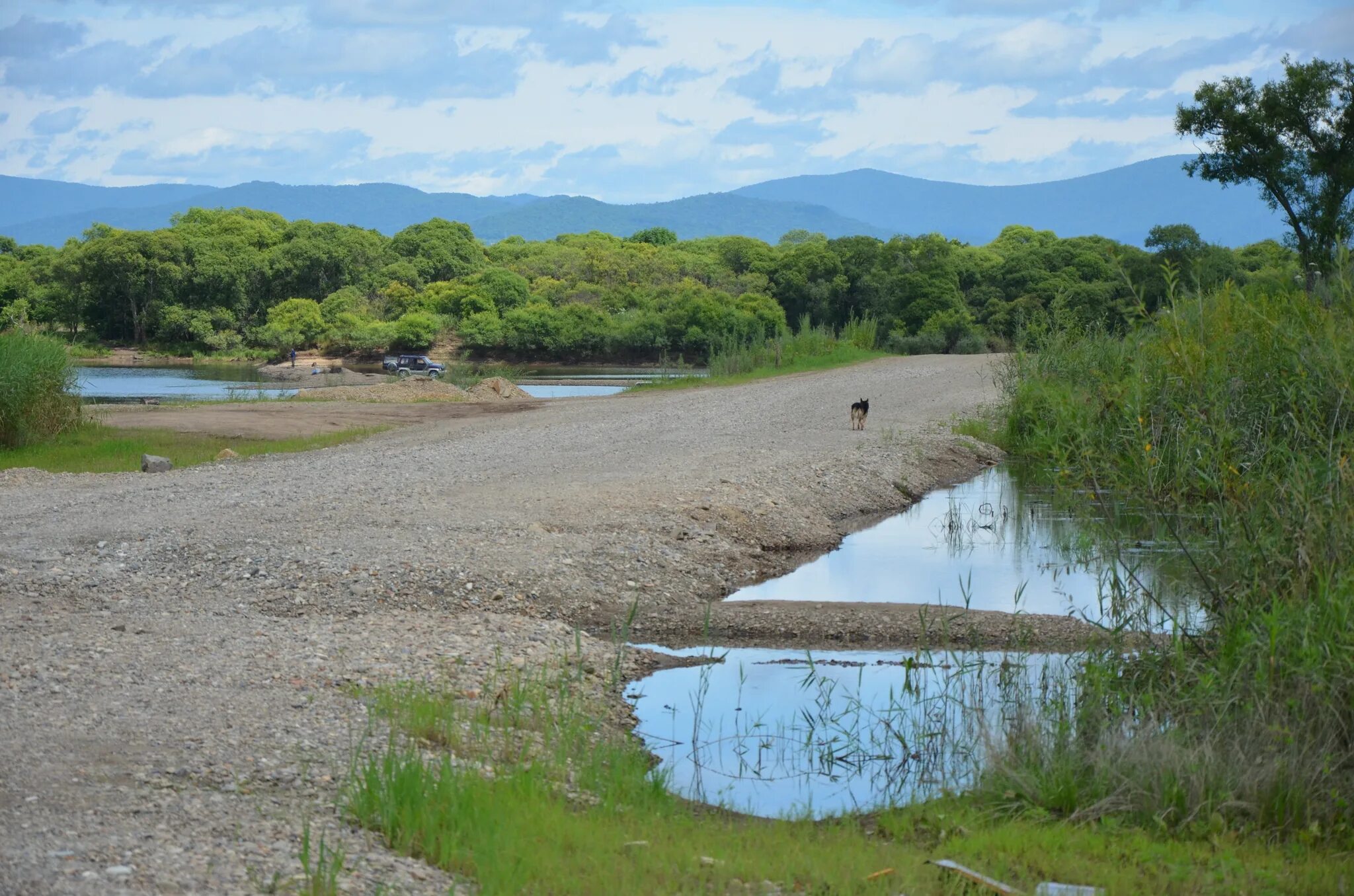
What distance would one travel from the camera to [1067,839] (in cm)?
524

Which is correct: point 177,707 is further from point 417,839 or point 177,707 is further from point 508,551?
→ point 508,551

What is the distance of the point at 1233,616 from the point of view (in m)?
6.90

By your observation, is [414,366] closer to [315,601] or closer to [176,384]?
[176,384]

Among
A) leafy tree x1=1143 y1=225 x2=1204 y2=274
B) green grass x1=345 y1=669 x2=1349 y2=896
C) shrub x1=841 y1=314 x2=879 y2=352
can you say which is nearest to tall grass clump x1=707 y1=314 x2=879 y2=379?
shrub x1=841 y1=314 x2=879 y2=352

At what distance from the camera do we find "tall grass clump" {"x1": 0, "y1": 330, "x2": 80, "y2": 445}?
19.8 meters

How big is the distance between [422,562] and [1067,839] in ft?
22.2

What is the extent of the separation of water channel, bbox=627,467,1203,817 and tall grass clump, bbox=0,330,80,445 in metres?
13.7

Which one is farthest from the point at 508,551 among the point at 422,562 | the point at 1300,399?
the point at 1300,399

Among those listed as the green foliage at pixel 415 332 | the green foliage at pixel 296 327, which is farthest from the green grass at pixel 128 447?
the green foliage at pixel 296 327

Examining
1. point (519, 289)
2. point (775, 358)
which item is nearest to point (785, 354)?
point (775, 358)

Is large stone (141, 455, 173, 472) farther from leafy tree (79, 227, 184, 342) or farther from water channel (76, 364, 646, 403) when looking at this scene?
leafy tree (79, 227, 184, 342)

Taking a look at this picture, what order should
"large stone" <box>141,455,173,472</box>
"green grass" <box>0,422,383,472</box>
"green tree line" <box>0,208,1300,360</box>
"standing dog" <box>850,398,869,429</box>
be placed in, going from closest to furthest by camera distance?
"large stone" <box>141,455,173,472</box>
"green grass" <box>0,422,383,472</box>
"standing dog" <box>850,398,869,429</box>
"green tree line" <box>0,208,1300,360</box>

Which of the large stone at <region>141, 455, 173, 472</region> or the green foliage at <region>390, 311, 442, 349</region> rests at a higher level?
the green foliage at <region>390, 311, 442, 349</region>

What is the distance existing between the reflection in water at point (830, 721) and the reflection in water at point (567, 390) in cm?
3146
